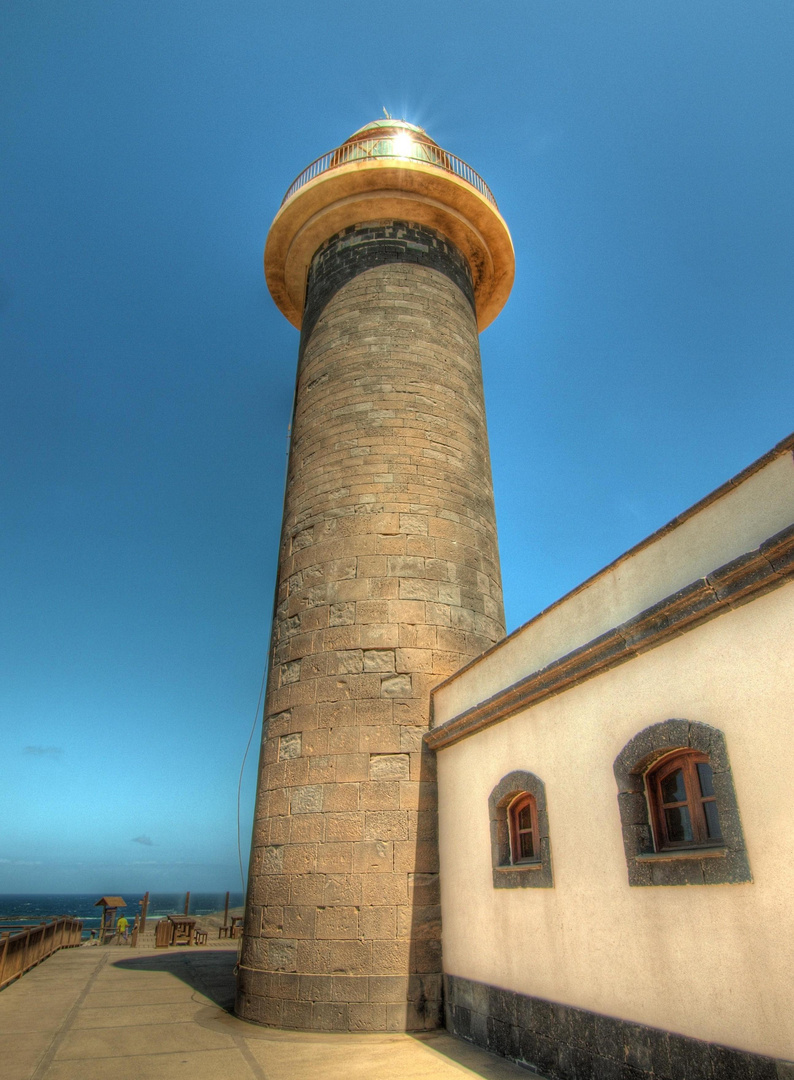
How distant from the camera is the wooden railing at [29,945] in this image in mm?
9125

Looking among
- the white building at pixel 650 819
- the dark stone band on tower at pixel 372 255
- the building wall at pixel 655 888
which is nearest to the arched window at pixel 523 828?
the white building at pixel 650 819

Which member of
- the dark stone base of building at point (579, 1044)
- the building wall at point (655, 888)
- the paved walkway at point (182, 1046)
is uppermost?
the building wall at point (655, 888)

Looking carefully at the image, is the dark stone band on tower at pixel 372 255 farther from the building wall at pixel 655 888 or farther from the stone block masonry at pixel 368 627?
the building wall at pixel 655 888

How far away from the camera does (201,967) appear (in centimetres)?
1083

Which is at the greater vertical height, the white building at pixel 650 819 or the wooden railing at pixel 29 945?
the white building at pixel 650 819

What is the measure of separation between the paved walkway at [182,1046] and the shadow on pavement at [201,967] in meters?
0.08

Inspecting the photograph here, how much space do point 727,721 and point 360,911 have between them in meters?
4.27

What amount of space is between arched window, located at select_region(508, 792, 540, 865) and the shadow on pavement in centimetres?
400

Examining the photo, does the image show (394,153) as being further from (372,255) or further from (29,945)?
(29,945)

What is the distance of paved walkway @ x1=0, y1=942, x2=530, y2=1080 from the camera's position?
488 cm

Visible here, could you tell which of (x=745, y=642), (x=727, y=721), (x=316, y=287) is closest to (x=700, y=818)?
(x=727, y=721)

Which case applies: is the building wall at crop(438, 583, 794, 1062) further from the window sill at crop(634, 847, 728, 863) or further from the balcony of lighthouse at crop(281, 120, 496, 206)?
the balcony of lighthouse at crop(281, 120, 496, 206)

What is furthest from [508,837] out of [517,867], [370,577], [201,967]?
[201,967]

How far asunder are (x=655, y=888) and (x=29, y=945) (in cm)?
1098
